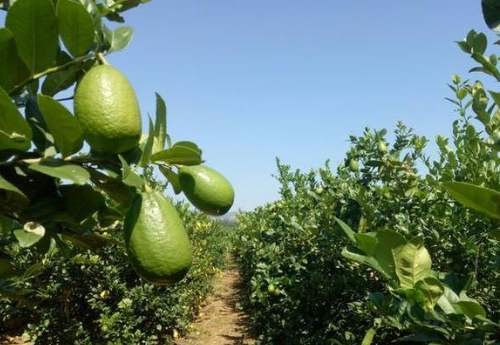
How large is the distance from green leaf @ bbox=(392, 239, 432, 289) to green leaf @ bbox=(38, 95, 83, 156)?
0.62 metres

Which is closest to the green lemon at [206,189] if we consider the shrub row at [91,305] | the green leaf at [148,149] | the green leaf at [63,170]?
the green leaf at [148,149]

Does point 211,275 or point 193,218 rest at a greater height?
point 193,218

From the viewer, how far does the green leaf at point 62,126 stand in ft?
2.32

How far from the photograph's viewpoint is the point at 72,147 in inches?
31.2

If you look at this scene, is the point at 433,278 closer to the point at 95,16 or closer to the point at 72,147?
the point at 72,147

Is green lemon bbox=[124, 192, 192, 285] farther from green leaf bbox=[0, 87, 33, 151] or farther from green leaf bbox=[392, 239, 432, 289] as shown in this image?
green leaf bbox=[392, 239, 432, 289]

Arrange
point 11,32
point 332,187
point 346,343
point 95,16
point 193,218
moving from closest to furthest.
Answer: point 11,32
point 95,16
point 346,343
point 332,187
point 193,218

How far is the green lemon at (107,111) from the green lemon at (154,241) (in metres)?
0.12

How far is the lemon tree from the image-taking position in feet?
2.48

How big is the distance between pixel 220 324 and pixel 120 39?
8842 millimetres

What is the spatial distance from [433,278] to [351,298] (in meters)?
2.84

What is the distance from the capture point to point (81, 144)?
2.62ft

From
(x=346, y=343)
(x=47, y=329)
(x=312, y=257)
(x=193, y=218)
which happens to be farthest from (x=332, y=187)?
(x=193, y=218)

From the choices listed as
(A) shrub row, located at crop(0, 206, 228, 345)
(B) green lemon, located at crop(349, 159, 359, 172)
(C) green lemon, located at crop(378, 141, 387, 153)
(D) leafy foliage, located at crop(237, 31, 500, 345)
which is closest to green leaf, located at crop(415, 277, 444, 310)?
(D) leafy foliage, located at crop(237, 31, 500, 345)
